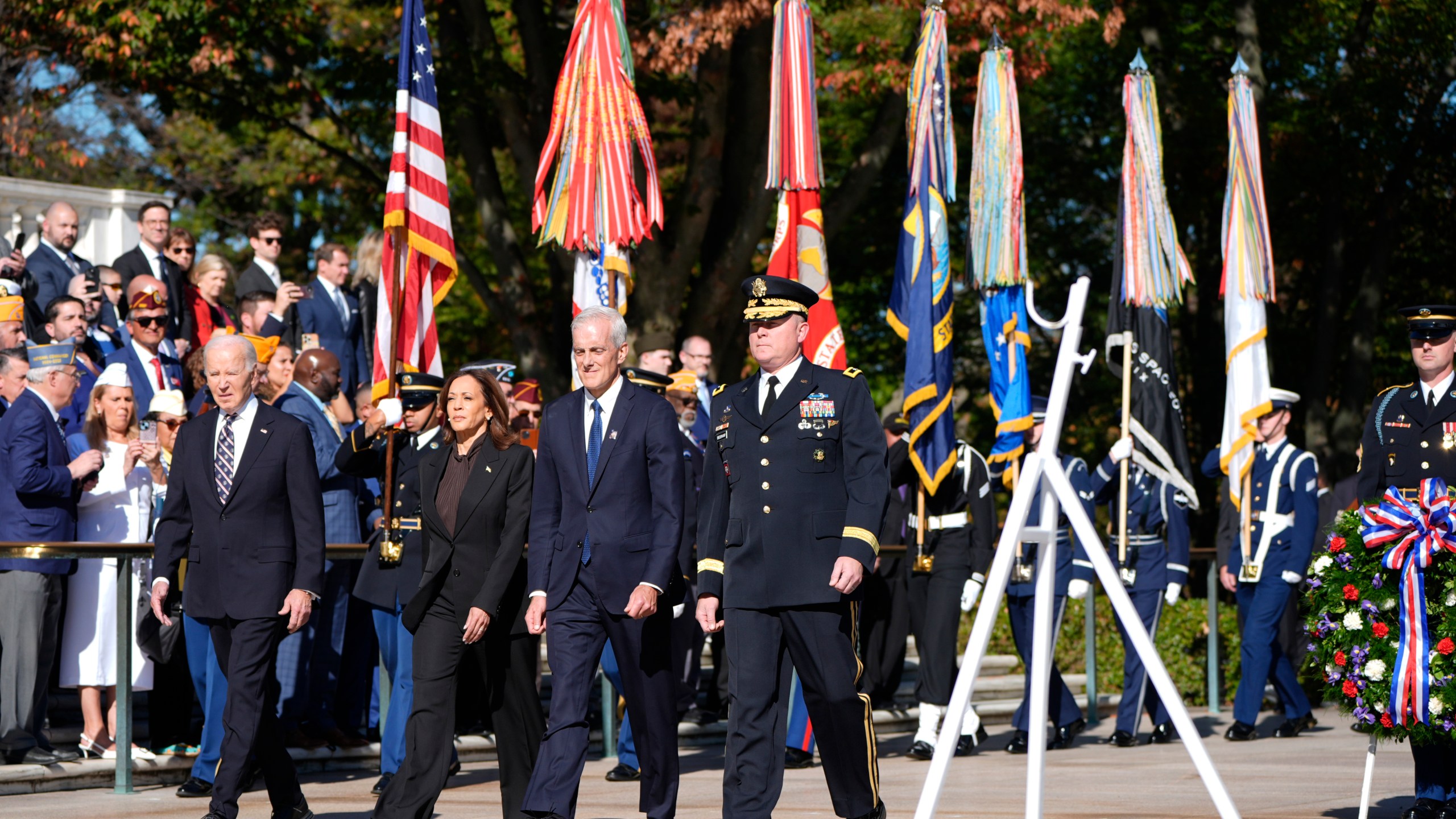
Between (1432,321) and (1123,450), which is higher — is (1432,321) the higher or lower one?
the higher one

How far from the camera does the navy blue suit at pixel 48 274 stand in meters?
12.8

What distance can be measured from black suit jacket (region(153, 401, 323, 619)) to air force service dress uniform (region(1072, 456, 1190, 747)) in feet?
21.0

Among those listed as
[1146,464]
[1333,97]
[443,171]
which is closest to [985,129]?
[1146,464]

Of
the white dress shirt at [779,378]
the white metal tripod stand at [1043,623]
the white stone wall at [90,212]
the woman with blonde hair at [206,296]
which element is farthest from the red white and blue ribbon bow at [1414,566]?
the white stone wall at [90,212]

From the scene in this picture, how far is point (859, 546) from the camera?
22.1 feet

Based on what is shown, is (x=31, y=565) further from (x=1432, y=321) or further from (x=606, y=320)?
(x=1432, y=321)

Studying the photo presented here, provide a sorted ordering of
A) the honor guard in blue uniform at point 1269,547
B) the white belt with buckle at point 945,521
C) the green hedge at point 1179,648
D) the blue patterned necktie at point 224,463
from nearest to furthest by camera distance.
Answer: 1. the blue patterned necktie at point 224,463
2. the white belt with buckle at point 945,521
3. the honor guard in blue uniform at point 1269,547
4. the green hedge at point 1179,648

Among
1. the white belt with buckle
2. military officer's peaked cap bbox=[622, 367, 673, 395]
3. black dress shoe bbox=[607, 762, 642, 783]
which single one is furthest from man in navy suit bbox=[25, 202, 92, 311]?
the white belt with buckle

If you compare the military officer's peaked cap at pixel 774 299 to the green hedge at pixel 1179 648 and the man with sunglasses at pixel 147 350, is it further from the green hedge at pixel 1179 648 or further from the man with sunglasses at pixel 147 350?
the green hedge at pixel 1179 648

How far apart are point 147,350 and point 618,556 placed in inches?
204

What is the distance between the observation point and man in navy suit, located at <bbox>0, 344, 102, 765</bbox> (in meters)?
9.06

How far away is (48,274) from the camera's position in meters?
12.8

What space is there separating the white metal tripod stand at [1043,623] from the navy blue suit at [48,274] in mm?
9466

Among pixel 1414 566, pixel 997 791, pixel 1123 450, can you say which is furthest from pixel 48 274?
pixel 1414 566
